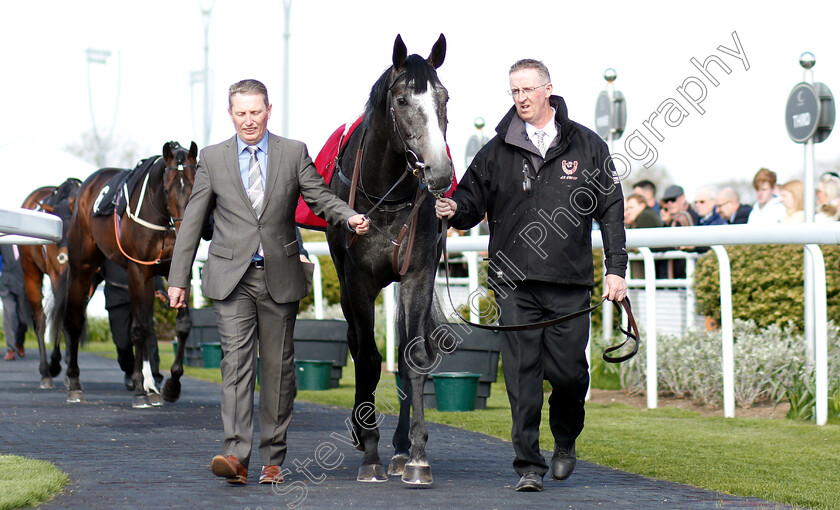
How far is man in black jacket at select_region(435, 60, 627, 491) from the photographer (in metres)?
5.29

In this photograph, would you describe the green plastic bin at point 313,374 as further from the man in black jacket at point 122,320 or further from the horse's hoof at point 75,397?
the horse's hoof at point 75,397

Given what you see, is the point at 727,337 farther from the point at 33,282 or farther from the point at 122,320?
the point at 33,282

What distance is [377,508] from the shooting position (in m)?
4.57

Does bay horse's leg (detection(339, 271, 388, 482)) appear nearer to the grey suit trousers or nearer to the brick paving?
the brick paving

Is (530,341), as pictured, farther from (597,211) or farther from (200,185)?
(200,185)

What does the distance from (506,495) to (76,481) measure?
1959 mm

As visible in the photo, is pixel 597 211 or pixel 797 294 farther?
pixel 797 294

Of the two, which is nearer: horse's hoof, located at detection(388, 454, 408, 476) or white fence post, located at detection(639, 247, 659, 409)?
horse's hoof, located at detection(388, 454, 408, 476)

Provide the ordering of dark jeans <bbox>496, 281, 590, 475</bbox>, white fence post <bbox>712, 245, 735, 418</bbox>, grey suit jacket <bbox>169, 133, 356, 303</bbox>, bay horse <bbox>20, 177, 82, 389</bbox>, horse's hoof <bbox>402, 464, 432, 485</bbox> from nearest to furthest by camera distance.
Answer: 1. horse's hoof <bbox>402, 464, 432, 485</bbox>
2. grey suit jacket <bbox>169, 133, 356, 303</bbox>
3. dark jeans <bbox>496, 281, 590, 475</bbox>
4. white fence post <bbox>712, 245, 735, 418</bbox>
5. bay horse <bbox>20, 177, 82, 389</bbox>

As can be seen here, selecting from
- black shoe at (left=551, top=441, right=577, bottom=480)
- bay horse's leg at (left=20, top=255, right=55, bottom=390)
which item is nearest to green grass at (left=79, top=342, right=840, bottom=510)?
black shoe at (left=551, top=441, right=577, bottom=480)

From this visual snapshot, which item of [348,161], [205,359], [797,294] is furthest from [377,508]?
[205,359]

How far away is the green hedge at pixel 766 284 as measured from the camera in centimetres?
855

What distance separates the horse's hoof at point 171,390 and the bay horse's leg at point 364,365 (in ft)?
9.84

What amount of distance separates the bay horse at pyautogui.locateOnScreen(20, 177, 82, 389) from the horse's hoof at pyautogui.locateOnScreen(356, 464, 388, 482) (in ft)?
18.2
